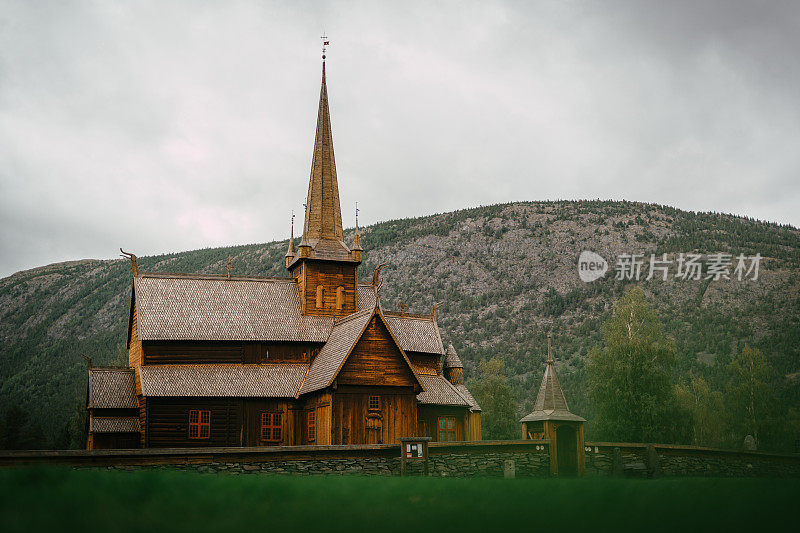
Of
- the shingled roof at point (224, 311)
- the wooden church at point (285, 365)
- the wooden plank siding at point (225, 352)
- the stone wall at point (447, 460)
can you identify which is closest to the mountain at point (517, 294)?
the stone wall at point (447, 460)

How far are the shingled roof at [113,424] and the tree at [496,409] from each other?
36.5m

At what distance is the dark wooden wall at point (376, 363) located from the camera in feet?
113

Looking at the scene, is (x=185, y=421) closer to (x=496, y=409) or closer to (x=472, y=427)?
(x=472, y=427)

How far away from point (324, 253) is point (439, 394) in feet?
33.4

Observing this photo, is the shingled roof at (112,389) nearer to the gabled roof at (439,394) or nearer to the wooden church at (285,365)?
the wooden church at (285,365)

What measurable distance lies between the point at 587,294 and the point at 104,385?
8672 cm

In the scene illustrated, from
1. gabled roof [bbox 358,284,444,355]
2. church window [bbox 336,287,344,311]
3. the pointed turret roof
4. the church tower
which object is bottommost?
the pointed turret roof

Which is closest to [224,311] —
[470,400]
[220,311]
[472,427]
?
[220,311]

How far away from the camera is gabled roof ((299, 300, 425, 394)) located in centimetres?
3459

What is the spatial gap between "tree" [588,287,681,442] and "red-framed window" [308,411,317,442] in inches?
810

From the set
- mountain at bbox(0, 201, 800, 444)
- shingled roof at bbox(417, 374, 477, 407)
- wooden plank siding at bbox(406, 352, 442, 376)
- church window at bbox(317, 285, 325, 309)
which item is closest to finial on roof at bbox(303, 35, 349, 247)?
church window at bbox(317, 285, 325, 309)

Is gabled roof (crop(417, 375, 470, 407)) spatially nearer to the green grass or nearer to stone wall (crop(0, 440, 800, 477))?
stone wall (crop(0, 440, 800, 477))

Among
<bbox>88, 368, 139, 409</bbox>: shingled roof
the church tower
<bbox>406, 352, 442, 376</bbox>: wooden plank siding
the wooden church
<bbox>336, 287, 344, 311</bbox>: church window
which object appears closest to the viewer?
the wooden church

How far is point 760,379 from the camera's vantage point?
53375 millimetres
